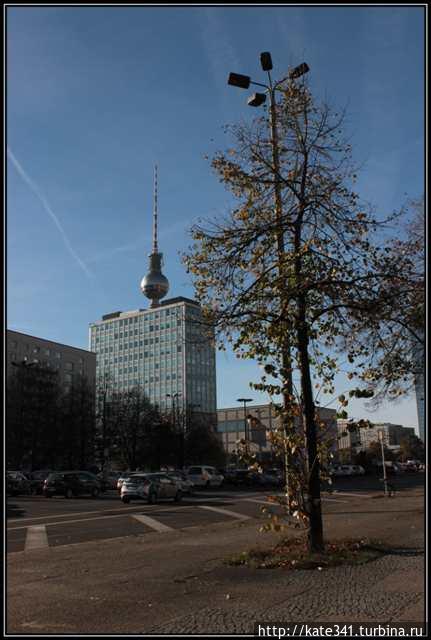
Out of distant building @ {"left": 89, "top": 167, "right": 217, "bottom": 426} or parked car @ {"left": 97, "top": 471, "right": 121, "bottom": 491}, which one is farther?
distant building @ {"left": 89, "top": 167, "right": 217, "bottom": 426}

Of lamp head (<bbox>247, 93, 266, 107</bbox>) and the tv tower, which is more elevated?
the tv tower

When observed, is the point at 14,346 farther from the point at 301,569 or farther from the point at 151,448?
the point at 301,569

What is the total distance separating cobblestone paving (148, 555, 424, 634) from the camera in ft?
19.7

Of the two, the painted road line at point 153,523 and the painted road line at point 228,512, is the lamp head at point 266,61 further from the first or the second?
the painted road line at point 228,512

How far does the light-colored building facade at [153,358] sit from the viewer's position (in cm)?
16012

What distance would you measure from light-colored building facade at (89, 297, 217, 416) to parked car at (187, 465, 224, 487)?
105 metres

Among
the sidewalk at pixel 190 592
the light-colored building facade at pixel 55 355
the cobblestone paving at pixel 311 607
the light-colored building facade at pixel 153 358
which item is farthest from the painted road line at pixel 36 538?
the light-colored building facade at pixel 153 358

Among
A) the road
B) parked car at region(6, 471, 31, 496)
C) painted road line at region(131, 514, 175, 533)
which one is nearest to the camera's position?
the road

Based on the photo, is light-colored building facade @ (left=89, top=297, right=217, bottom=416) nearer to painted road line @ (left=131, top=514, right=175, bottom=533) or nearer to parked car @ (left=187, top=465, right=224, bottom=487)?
parked car @ (left=187, top=465, right=224, bottom=487)

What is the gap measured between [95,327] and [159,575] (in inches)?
6785

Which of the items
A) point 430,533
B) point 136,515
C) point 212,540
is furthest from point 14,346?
point 430,533

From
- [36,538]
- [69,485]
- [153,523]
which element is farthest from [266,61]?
[69,485]

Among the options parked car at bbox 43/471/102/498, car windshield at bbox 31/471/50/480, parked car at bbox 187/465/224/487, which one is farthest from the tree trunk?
parked car at bbox 187/465/224/487

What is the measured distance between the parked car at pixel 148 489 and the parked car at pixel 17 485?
13450mm
